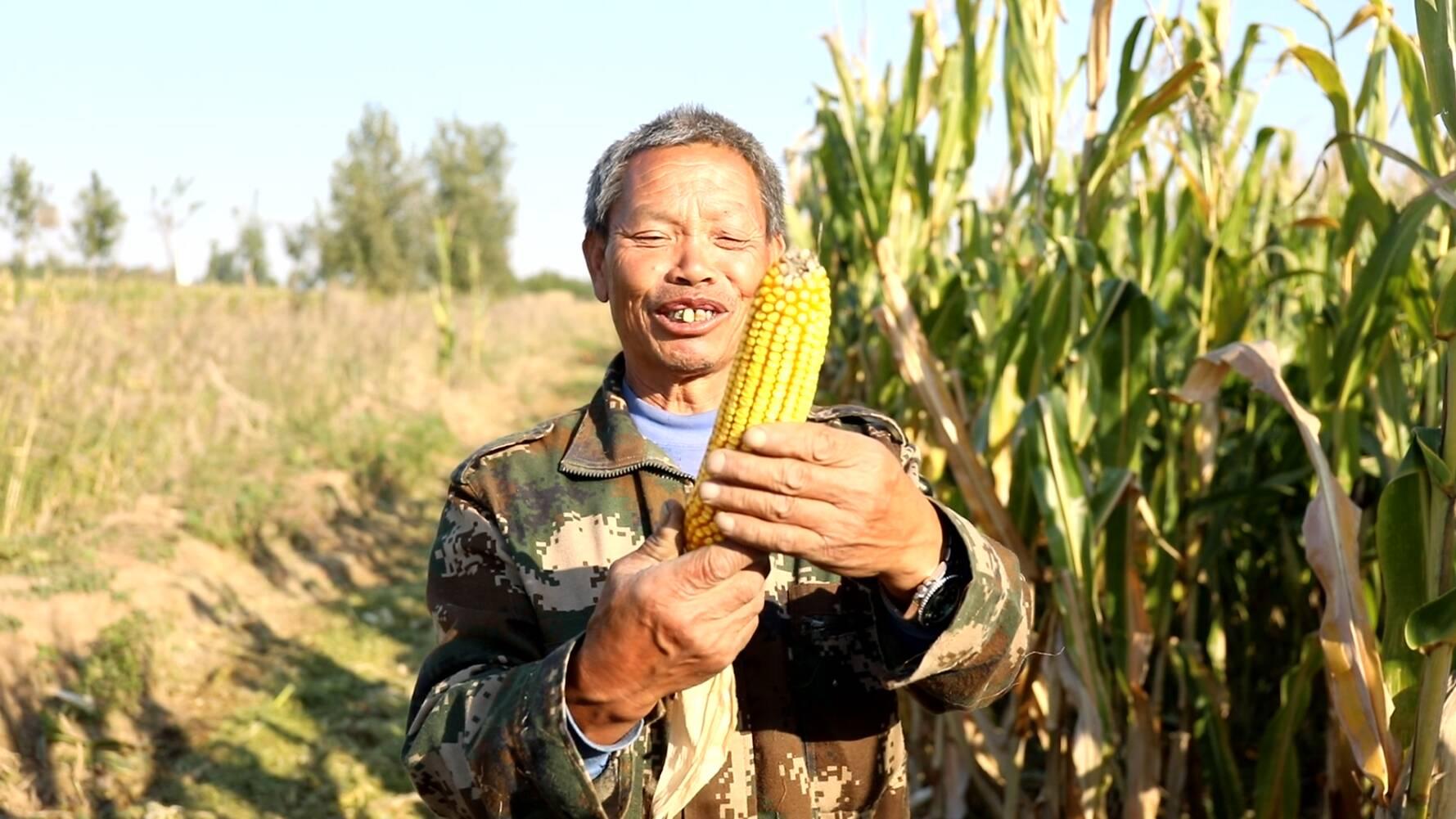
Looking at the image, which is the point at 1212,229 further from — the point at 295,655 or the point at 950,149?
the point at 295,655

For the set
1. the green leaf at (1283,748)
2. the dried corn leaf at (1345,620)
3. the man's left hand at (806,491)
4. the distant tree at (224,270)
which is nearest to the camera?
the man's left hand at (806,491)

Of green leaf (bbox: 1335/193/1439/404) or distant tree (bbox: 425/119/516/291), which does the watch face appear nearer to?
green leaf (bbox: 1335/193/1439/404)

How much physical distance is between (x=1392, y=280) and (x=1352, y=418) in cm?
41

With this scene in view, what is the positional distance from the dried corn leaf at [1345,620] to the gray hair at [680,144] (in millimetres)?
954

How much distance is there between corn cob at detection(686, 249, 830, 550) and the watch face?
11.9 inches

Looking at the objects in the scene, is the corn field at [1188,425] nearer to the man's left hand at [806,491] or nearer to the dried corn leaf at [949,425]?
the dried corn leaf at [949,425]

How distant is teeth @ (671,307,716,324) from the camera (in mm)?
1675

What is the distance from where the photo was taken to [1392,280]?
8.58 feet

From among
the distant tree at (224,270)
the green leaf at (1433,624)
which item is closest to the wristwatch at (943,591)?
the green leaf at (1433,624)

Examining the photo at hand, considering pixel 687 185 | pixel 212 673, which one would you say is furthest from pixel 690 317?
pixel 212 673

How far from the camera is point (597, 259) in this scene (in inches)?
74.1

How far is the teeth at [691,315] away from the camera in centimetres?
167

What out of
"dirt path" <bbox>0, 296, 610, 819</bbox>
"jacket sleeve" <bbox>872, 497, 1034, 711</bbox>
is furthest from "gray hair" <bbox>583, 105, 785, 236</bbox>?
"dirt path" <bbox>0, 296, 610, 819</bbox>

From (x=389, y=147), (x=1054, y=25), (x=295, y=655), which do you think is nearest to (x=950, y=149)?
(x=1054, y=25)
